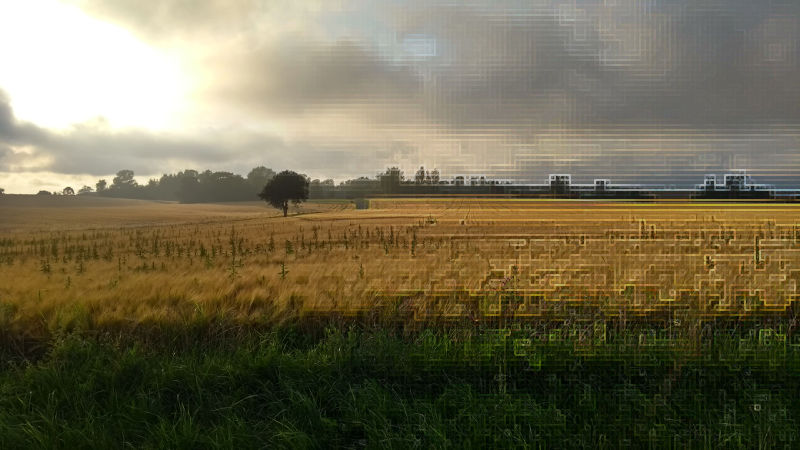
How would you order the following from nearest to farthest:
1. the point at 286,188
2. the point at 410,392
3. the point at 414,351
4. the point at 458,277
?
the point at 410,392 → the point at 414,351 → the point at 458,277 → the point at 286,188

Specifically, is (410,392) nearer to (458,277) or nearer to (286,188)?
(458,277)

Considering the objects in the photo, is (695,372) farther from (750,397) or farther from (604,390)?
(604,390)

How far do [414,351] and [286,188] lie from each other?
39209mm

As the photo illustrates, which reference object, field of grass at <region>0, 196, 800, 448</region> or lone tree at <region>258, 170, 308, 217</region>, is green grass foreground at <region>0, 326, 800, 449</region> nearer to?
field of grass at <region>0, 196, 800, 448</region>

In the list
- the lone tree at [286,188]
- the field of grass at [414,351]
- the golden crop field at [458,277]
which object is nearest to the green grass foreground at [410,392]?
the field of grass at [414,351]

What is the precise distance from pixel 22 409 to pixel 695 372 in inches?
273

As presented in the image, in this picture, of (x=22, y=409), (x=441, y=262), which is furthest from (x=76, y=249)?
(x=441, y=262)

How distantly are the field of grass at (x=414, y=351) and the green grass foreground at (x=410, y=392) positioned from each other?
0.07 feet

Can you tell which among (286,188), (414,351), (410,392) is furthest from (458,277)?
(286,188)

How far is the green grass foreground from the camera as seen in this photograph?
8.95 ft

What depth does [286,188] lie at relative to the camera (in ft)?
131

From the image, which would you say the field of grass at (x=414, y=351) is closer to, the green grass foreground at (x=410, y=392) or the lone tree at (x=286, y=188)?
the green grass foreground at (x=410, y=392)

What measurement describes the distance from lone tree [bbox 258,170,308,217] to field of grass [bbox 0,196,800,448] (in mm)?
33308

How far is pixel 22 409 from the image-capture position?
3.21 m
